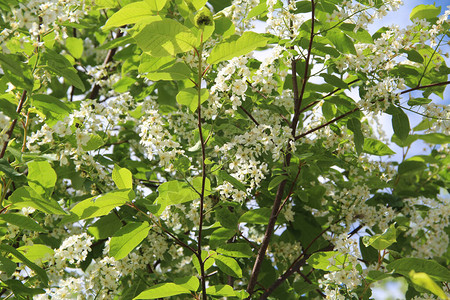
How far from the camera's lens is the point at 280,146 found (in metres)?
2.51

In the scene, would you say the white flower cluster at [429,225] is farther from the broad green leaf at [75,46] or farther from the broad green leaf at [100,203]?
the broad green leaf at [75,46]

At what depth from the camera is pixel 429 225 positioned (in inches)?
139

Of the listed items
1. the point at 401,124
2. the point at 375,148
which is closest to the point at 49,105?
the point at 401,124

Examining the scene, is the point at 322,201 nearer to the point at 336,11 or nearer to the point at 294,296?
the point at 294,296

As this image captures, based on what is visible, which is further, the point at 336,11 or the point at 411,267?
the point at 336,11

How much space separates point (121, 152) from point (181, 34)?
7.02ft

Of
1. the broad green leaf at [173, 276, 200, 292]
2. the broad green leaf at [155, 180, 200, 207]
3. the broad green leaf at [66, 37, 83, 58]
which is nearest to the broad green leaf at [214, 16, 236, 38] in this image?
the broad green leaf at [155, 180, 200, 207]

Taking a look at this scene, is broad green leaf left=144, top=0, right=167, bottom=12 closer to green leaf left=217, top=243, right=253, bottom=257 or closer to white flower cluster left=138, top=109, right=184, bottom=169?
white flower cluster left=138, top=109, right=184, bottom=169

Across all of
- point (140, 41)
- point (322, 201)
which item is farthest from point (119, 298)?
point (140, 41)

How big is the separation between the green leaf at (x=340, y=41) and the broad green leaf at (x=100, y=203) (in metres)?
1.27

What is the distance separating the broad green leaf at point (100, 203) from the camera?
6.51ft

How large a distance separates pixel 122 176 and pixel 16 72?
62 cm

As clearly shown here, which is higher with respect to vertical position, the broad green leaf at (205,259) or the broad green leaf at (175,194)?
the broad green leaf at (175,194)

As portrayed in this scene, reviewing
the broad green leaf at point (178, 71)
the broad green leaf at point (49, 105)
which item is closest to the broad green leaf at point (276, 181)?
the broad green leaf at point (178, 71)
